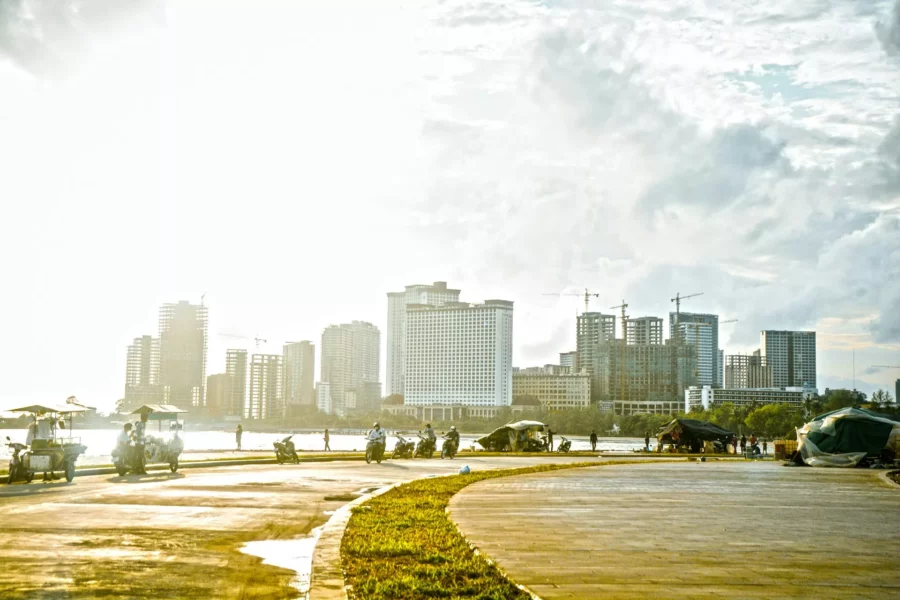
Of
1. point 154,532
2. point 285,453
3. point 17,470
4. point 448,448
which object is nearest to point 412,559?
point 154,532

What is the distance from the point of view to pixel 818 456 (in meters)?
37.4

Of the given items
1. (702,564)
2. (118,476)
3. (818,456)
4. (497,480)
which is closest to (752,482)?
(497,480)

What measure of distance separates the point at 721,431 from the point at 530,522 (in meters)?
51.9

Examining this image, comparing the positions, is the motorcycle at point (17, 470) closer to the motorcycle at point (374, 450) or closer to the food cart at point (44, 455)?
the food cart at point (44, 455)

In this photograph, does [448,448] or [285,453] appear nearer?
[285,453]

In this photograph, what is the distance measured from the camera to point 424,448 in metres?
43.7

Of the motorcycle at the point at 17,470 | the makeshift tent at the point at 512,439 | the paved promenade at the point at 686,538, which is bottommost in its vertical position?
the makeshift tent at the point at 512,439

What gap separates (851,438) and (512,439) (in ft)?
78.9

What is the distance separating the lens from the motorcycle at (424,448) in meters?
43.6

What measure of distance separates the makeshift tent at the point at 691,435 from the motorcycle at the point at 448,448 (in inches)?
916

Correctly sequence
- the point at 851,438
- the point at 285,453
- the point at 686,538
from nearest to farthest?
the point at 686,538 < the point at 285,453 < the point at 851,438

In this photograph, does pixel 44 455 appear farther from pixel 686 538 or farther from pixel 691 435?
pixel 691 435

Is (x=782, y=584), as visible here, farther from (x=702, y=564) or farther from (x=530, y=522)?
(x=530, y=522)

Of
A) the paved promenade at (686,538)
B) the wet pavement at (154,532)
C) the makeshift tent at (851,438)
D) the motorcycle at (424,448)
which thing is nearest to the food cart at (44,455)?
the wet pavement at (154,532)
